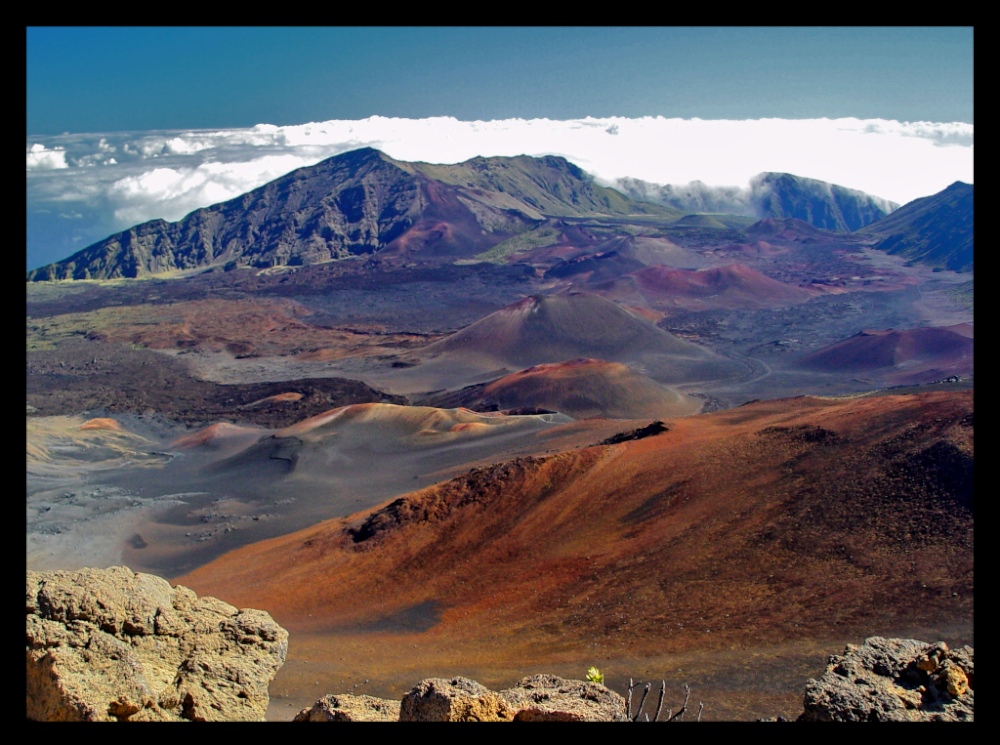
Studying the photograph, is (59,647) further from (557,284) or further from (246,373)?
(557,284)

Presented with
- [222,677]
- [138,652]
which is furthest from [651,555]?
[138,652]

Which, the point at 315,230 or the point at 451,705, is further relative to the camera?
the point at 315,230

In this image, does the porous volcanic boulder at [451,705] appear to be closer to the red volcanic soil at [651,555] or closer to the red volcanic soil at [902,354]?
the red volcanic soil at [651,555]

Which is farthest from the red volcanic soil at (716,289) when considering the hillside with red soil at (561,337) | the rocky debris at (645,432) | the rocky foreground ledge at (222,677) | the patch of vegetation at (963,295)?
the rocky foreground ledge at (222,677)

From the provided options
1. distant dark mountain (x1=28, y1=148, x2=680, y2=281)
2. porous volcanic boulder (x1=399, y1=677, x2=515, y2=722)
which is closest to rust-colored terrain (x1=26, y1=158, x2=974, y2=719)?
porous volcanic boulder (x1=399, y1=677, x2=515, y2=722)

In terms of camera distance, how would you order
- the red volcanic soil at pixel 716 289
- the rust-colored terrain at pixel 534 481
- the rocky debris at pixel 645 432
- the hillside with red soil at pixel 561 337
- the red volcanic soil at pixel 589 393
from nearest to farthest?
the rust-colored terrain at pixel 534 481 < the rocky debris at pixel 645 432 < the red volcanic soil at pixel 589 393 < the hillside with red soil at pixel 561 337 < the red volcanic soil at pixel 716 289

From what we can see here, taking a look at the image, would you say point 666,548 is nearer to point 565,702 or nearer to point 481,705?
point 565,702
